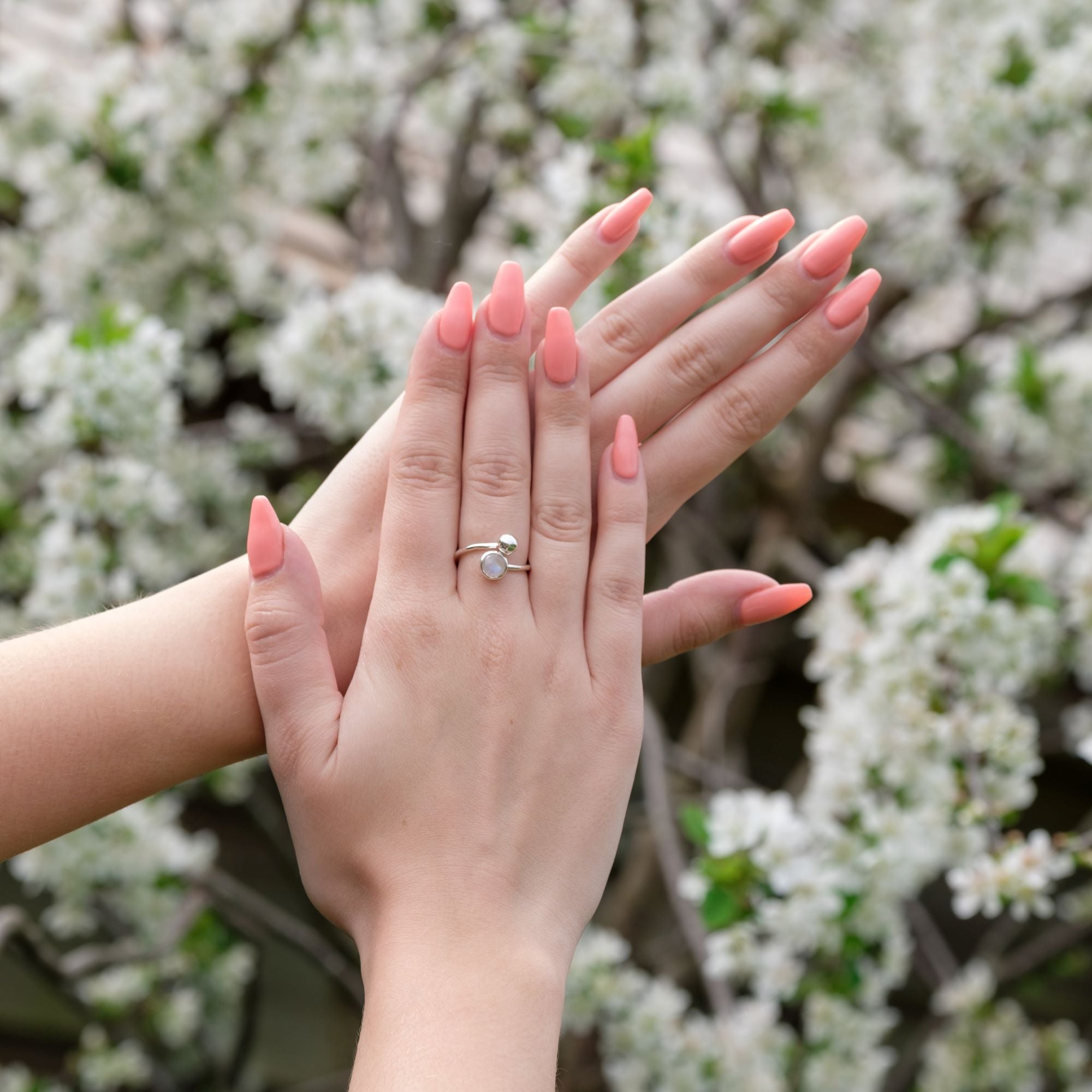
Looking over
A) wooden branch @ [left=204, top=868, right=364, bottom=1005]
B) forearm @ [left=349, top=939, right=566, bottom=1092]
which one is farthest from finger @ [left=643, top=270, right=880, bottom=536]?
wooden branch @ [left=204, top=868, right=364, bottom=1005]

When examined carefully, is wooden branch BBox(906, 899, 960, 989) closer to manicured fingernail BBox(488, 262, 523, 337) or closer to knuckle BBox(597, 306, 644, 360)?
knuckle BBox(597, 306, 644, 360)

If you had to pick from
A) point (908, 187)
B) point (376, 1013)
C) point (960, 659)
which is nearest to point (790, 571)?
point (908, 187)

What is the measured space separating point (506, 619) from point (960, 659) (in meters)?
0.93

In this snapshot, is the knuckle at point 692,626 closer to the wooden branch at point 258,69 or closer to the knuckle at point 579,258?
the knuckle at point 579,258

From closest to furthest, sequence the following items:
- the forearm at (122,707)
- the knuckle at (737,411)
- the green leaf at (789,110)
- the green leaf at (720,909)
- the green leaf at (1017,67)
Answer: the forearm at (122,707) < the knuckle at (737,411) < the green leaf at (720,909) < the green leaf at (1017,67) < the green leaf at (789,110)

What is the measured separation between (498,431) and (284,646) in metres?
0.32

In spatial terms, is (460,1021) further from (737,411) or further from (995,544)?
(995,544)

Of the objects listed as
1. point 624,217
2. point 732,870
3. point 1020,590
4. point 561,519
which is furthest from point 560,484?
point 1020,590

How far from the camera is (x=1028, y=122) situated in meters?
2.33

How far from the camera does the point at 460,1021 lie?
31.3 inches

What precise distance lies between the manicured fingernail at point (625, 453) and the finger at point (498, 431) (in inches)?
4.0

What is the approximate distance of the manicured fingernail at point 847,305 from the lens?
1.22 metres

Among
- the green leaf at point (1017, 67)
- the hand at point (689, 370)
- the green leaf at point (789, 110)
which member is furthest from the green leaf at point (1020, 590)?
the green leaf at point (789, 110)

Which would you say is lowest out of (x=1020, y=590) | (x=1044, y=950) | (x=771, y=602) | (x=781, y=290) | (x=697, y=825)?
(x=1044, y=950)
